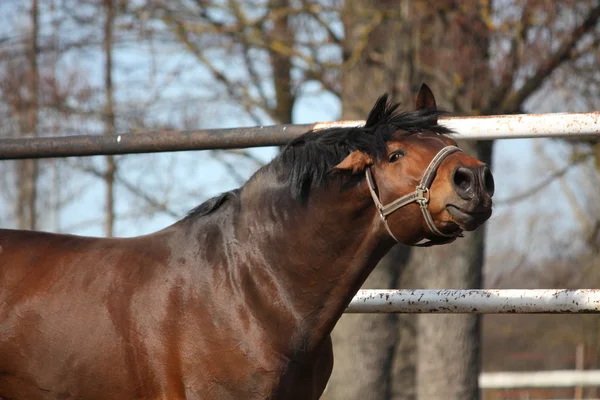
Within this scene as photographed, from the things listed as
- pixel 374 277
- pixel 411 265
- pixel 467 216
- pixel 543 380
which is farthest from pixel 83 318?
pixel 543 380

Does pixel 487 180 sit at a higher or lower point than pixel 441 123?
lower

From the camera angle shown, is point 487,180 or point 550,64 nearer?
point 487,180

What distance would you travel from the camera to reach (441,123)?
13.4 ft

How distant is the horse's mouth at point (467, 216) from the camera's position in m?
3.25

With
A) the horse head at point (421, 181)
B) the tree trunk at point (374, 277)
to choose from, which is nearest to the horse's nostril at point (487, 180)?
the horse head at point (421, 181)

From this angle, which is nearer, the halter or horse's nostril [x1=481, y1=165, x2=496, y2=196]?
horse's nostril [x1=481, y1=165, x2=496, y2=196]

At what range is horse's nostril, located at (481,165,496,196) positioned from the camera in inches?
127

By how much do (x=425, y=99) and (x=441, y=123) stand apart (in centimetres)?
34

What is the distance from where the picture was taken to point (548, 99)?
35.6 feet

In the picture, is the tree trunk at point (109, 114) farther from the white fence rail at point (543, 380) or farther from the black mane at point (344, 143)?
the black mane at point (344, 143)

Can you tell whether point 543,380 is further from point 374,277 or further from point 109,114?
point 109,114

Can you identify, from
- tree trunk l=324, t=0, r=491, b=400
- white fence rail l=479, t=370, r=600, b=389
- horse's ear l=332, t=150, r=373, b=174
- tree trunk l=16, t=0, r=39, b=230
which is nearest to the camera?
horse's ear l=332, t=150, r=373, b=174

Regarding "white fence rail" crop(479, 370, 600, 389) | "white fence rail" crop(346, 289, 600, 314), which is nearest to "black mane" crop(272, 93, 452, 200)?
"white fence rail" crop(346, 289, 600, 314)

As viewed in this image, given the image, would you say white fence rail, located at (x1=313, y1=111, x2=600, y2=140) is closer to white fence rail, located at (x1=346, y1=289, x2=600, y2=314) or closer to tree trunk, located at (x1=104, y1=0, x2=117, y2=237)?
white fence rail, located at (x1=346, y1=289, x2=600, y2=314)
